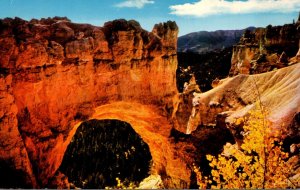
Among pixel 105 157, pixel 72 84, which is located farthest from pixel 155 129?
pixel 105 157

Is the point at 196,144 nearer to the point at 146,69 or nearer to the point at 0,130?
the point at 146,69

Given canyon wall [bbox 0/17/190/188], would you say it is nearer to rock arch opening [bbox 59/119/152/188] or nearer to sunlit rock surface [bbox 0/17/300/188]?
sunlit rock surface [bbox 0/17/300/188]

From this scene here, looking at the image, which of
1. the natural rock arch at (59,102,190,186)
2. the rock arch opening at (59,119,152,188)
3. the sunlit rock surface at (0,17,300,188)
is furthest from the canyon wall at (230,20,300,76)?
the natural rock arch at (59,102,190,186)

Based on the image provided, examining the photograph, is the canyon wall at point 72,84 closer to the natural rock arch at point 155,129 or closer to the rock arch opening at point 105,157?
the natural rock arch at point 155,129

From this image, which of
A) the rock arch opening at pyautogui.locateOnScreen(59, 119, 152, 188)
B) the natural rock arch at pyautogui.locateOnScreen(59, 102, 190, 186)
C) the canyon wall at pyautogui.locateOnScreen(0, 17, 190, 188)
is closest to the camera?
the canyon wall at pyautogui.locateOnScreen(0, 17, 190, 188)

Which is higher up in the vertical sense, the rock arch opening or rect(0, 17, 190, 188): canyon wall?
rect(0, 17, 190, 188): canyon wall

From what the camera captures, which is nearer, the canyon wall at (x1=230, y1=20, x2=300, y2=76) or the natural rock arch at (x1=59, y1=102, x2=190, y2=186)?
the natural rock arch at (x1=59, y1=102, x2=190, y2=186)

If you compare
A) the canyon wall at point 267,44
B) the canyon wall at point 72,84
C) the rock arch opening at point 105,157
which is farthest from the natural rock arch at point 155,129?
the canyon wall at point 267,44

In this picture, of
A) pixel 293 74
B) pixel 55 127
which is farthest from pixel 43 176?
pixel 293 74
